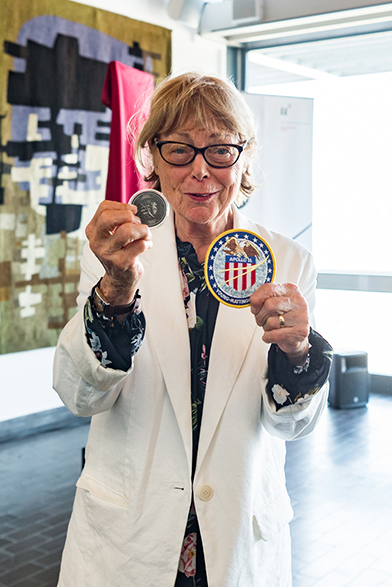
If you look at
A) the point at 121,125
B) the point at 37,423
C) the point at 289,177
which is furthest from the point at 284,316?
the point at 289,177

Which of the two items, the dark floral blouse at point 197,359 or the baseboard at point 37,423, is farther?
the baseboard at point 37,423

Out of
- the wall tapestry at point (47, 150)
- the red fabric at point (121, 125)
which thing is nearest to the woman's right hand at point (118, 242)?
the red fabric at point (121, 125)

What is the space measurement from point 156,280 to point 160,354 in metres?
0.17

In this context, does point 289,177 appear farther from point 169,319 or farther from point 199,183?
point 169,319

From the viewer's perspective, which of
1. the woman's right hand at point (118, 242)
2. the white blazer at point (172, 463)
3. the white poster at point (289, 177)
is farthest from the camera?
the white poster at point (289, 177)

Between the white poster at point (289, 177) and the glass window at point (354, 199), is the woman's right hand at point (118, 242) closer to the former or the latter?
the white poster at point (289, 177)

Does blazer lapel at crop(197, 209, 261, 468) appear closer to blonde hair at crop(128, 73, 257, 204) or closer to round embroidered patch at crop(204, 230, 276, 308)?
round embroidered patch at crop(204, 230, 276, 308)

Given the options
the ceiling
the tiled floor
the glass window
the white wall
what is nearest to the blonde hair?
the tiled floor

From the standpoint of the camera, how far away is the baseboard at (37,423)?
14.2 ft

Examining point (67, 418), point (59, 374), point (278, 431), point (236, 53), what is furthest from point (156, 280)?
point (236, 53)

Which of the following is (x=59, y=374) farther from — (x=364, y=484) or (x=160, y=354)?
(x=364, y=484)

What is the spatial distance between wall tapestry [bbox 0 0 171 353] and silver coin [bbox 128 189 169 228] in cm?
315

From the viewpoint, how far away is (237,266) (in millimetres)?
1183

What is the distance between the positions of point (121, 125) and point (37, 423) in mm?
2564
